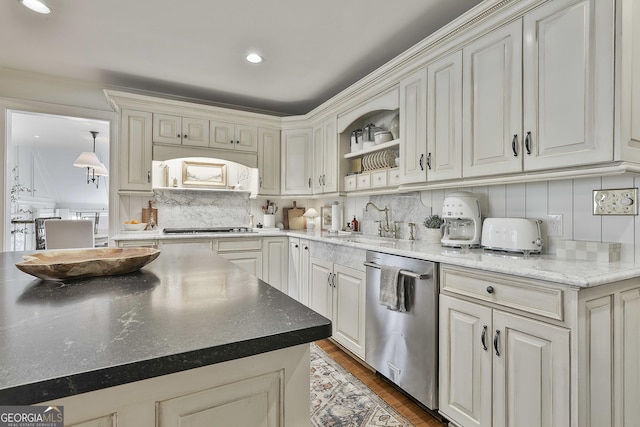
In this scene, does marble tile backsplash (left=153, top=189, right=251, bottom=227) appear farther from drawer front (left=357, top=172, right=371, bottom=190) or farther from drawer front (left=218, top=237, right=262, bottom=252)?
drawer front (left=357, top=172, right=371, bottom=190)

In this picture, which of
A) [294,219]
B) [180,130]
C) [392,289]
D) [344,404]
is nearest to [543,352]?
[392,289]

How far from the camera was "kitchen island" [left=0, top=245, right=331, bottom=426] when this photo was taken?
0.52m

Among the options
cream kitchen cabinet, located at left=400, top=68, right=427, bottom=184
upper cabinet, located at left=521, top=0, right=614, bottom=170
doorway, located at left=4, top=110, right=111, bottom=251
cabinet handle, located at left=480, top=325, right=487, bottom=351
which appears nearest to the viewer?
upper cabinet, located at left=521, top=0, right=614, bottom=170

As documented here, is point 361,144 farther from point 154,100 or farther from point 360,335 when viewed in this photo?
point 154,100

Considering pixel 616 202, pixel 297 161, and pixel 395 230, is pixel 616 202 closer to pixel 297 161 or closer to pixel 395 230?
pixel 395 230

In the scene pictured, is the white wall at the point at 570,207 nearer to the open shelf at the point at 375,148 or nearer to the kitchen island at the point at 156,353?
the open shelf at the point at 375,148

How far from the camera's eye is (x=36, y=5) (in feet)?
7.22

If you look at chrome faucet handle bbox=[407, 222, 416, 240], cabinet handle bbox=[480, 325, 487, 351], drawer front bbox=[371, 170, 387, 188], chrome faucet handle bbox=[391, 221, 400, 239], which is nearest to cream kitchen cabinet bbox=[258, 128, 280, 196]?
drawer front bbox=[371, 170, 387, 188]

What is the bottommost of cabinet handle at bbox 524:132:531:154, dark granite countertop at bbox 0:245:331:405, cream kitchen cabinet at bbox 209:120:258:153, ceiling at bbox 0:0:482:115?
dark granite countertop at bbox 0:245:331:405

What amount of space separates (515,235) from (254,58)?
255 centimetres

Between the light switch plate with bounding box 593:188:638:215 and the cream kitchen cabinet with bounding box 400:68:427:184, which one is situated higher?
the cream kitchen cabinet with bounding box 400:68:427:184

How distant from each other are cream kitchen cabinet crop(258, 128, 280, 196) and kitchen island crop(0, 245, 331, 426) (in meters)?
3.17

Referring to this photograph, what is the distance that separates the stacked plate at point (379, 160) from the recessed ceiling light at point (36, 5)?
2.75 m

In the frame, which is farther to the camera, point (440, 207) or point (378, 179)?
point (378, 179)
